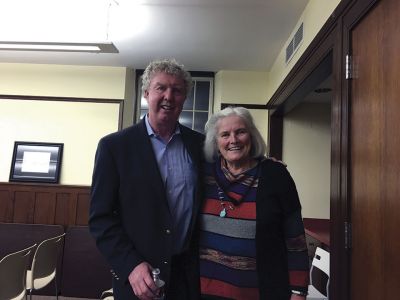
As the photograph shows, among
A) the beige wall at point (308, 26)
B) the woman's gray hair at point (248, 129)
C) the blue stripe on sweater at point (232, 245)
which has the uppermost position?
the beige wall at point (308, 26)

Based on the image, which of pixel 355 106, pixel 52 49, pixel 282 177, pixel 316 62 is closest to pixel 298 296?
pixel 282 177

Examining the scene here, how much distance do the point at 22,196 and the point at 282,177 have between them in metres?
3.89

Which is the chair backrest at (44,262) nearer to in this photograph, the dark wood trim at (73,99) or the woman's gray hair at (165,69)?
the dark wood trim at (73,99)

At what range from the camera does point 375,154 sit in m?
1.44

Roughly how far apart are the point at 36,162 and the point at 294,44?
328 centimetres

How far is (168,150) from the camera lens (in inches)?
54.5

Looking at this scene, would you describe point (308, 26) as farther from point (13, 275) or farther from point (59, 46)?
point (13, 275)

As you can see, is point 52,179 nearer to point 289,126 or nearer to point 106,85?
point 106,85

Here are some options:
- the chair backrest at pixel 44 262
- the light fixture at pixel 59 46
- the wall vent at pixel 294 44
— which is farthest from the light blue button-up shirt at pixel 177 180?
the chair backrest at pixel 44 262

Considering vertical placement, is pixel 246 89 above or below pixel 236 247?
above

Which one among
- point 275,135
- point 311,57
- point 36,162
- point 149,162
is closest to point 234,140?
point 149,162

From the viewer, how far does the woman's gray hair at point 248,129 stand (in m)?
1.39

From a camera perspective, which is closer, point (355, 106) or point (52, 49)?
point (355, 106)

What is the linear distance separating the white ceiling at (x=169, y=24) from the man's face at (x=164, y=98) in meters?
1.64
